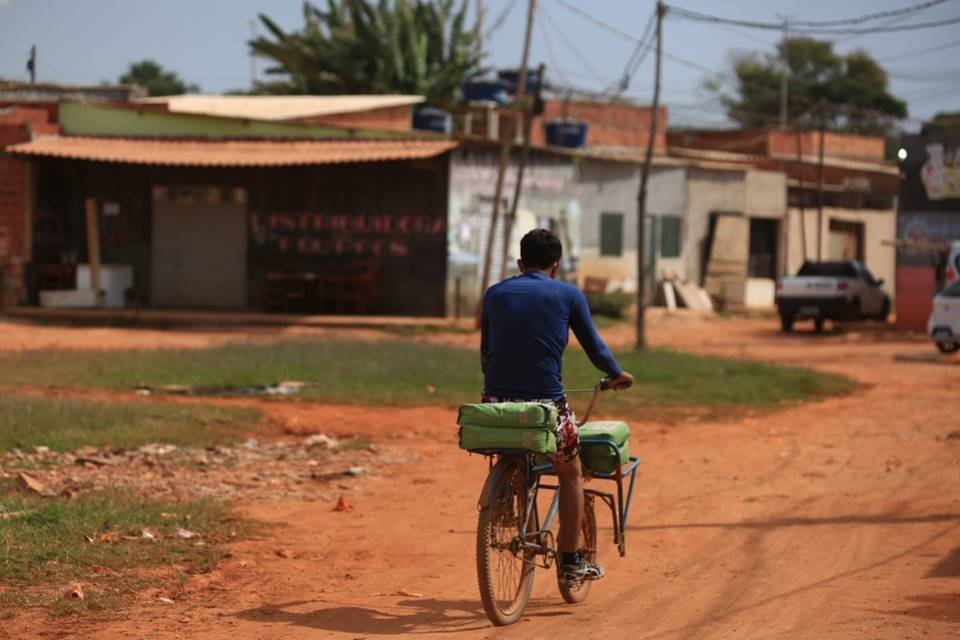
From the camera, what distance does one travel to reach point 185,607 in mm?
6809

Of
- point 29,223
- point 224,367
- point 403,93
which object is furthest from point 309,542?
point 403,93

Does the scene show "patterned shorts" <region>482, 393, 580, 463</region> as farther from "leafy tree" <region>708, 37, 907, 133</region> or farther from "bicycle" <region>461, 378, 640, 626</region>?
"leafy tree" <region>708, 37, 907, 133</region>

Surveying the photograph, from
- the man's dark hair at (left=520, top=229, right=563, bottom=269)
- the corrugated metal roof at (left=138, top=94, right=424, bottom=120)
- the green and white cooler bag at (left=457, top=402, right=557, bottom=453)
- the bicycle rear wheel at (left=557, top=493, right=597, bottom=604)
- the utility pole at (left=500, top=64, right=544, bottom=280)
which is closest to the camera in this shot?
the green and white cooler bag at (left=457, top=402, right=557, bottom=453)

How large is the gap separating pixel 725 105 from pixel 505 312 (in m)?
60.8

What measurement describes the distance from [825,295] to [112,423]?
1962 cm

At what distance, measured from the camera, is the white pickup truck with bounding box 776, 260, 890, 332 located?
29.0 metres

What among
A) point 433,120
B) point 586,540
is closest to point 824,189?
point 433,120

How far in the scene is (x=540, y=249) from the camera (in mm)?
6570

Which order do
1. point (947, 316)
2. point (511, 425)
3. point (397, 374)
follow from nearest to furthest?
point (511, 425) → point (397, 374) → point (947, 316)

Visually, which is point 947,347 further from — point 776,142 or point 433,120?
point 776,142

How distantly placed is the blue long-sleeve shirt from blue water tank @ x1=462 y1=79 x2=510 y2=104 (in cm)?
2871

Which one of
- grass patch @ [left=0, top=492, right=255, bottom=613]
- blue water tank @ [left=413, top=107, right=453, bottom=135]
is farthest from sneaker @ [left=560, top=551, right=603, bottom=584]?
blue water tank @ [left=413, top=107, right=453, bottom=135]

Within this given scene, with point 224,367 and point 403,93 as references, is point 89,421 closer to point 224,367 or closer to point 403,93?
point 224,367

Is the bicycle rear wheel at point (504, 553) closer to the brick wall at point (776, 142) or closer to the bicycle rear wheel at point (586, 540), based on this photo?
the bicycle rear wheel at point (586, 540)
